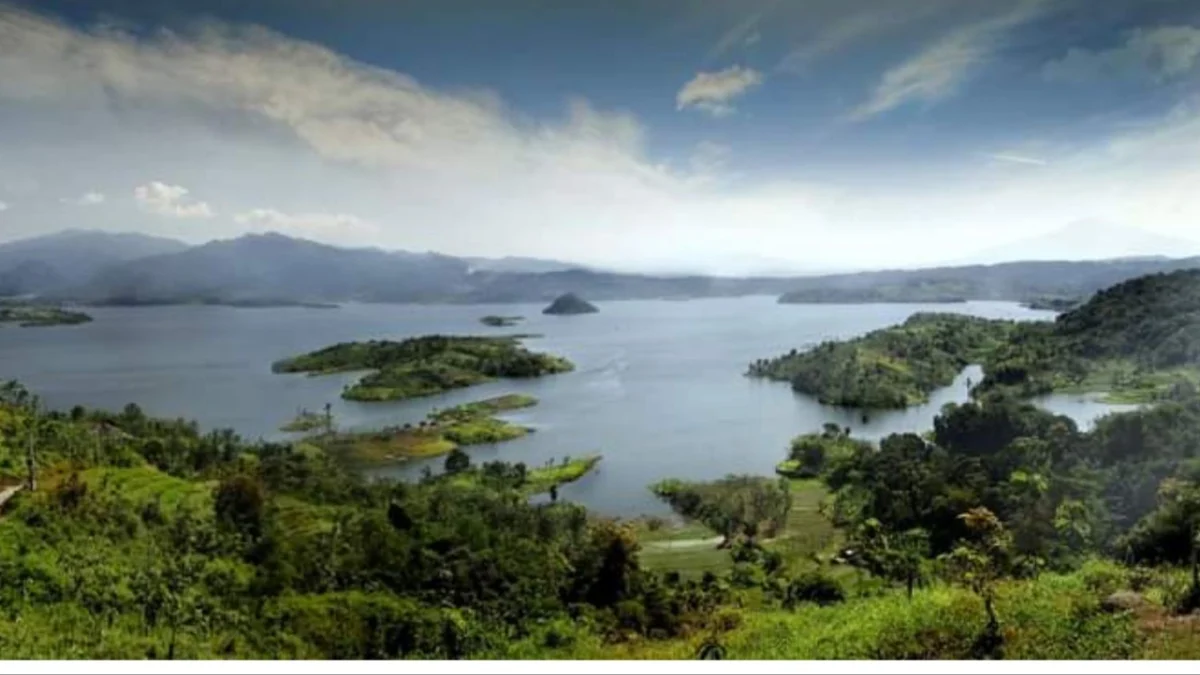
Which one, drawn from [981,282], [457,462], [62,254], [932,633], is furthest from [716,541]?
[62,254]

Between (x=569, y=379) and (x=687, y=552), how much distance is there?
1341mm

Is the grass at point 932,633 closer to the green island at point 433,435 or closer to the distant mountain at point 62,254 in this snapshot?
the green island at point 433,435

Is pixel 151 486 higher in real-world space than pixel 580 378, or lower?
lower

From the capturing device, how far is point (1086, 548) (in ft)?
13.1

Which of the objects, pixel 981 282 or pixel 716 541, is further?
pixel 981 282

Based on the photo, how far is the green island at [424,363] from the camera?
178 inches

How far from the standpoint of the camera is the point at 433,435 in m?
5.11

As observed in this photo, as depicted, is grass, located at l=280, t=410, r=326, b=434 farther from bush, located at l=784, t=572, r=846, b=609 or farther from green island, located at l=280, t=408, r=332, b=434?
bush, located at l=784, t=572, r=846, b=609

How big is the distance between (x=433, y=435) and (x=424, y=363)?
1.53 feet

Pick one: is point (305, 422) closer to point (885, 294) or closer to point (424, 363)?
point (424, 363)

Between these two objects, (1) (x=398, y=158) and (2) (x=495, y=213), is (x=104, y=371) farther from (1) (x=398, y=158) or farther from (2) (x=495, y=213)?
(2) (x=495, y=213)

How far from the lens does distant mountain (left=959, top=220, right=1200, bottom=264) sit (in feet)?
14.3

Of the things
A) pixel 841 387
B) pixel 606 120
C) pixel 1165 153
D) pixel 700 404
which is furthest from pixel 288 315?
pixel 1165 153

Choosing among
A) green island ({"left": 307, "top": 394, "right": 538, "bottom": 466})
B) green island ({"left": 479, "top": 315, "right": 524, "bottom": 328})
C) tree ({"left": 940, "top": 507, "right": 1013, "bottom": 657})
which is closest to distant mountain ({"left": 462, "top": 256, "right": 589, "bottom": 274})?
green island ({"left": 479, "top": 315, "right": 524, "bottom": 328})
